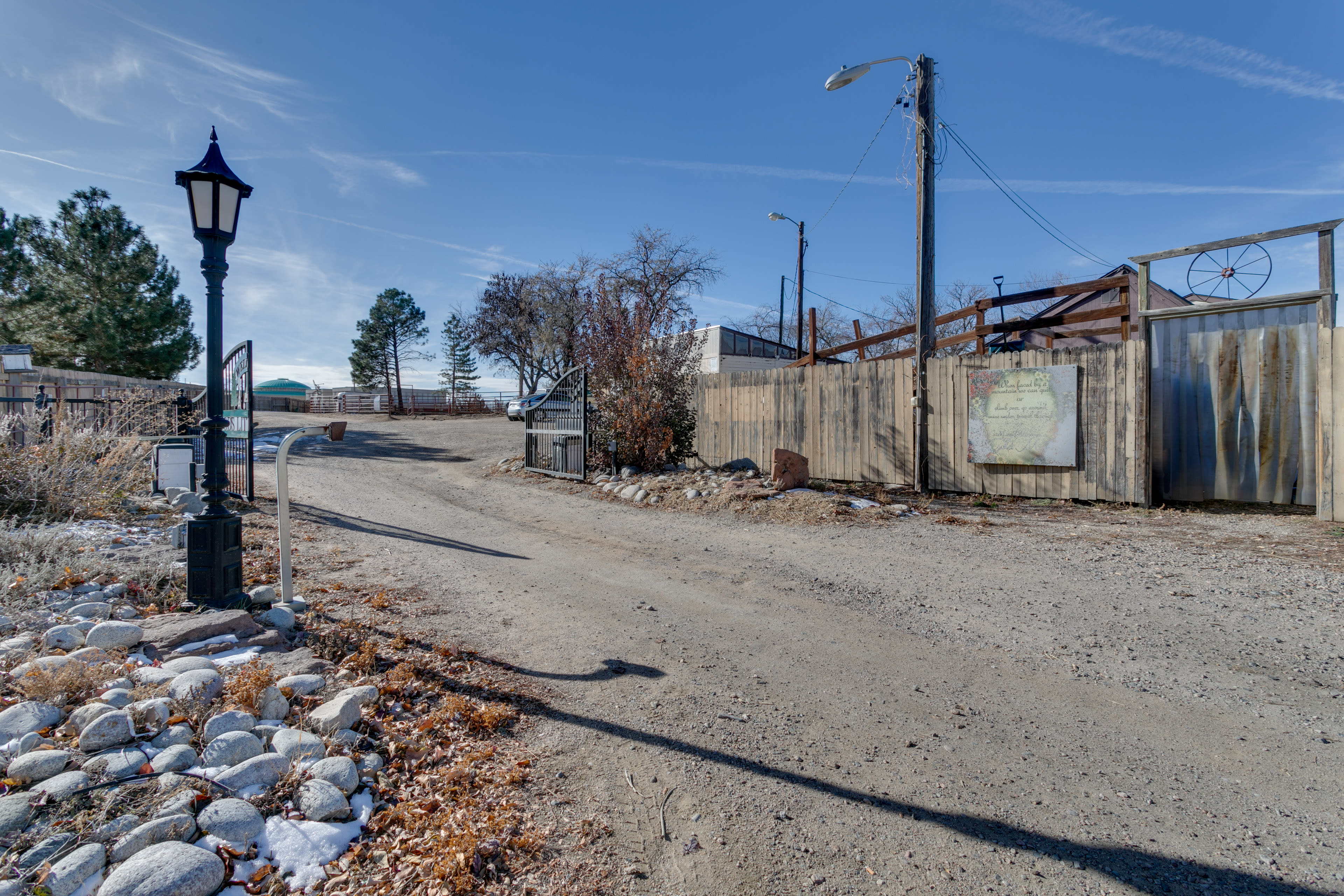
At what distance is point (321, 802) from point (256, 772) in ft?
1.08

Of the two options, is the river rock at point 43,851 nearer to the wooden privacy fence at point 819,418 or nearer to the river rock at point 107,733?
the river rock at point 107,733

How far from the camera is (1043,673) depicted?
359 cm

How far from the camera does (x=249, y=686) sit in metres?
2.86

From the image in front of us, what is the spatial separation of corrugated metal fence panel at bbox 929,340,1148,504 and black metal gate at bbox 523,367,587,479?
6257 mm

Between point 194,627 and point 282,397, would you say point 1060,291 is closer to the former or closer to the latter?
A: point 194,627

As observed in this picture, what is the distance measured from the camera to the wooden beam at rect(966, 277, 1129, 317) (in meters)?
10.2

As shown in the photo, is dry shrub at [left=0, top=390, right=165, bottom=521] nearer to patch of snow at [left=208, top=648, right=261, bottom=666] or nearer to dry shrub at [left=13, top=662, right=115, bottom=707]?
patch of snow at [left=208, top=648, right=261, bottom=666]

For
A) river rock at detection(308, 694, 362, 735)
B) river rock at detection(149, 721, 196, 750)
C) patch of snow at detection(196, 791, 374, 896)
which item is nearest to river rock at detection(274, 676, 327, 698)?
river rock at detection(308, 694, 362, 735)

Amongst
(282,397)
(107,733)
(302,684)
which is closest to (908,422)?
(302,684)

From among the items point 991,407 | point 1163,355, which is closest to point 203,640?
point 991,407

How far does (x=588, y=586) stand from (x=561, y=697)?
2037 mm

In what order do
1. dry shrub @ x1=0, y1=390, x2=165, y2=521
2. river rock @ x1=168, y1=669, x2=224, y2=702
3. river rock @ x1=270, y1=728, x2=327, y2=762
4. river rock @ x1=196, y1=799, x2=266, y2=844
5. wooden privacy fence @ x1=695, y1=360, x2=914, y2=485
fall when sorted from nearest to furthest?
river rock @ x1=196, y1=799, x2=266, y2=844 < river rock @ x1=270, y1=728, x2=327, y2=762 < river rock @ x1=168, y1=669, x2=224, y2=702 < dry shrub @ x1=0, y1=390, x2=165, y2=521 < wooden privacy fence @ x1=695, y1=360, x2=914, y2=485

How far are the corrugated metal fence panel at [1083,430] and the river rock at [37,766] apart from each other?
9.76 m

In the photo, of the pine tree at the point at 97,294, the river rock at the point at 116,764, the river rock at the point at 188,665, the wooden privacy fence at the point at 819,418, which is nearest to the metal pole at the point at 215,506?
the river rock at the point at 188,665
